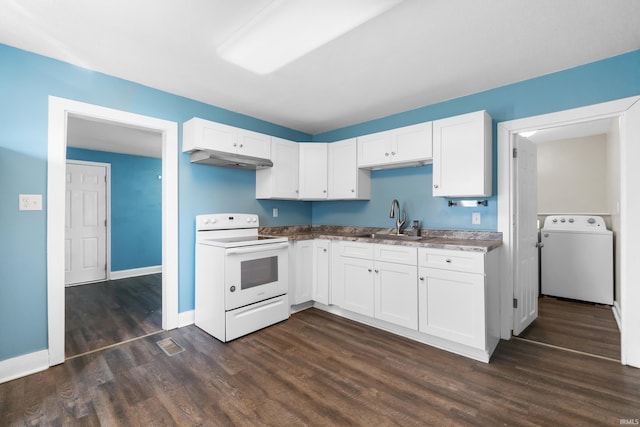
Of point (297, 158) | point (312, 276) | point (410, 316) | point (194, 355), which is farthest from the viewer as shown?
point (297, 158)

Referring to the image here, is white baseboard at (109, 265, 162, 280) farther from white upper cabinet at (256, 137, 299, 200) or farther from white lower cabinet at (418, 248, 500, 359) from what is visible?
white lower cabinet at (418, 248, 500, 359)

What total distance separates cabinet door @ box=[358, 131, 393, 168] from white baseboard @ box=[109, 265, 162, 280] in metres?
4.40

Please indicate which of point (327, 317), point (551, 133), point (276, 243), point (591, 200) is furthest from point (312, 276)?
point (591, 200)

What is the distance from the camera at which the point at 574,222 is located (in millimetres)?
4031

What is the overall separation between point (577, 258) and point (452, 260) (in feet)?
8.66

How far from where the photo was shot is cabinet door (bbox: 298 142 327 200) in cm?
381

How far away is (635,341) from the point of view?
2150mm

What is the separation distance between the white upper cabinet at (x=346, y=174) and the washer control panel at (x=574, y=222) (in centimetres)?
271

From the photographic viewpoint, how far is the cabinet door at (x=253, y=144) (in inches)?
126


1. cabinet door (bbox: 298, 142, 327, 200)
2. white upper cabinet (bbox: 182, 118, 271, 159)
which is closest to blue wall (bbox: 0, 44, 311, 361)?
white upper cabinet (bbox: 182, 118, 271, 159)

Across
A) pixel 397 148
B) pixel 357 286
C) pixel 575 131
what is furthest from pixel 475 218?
pixel 575 131

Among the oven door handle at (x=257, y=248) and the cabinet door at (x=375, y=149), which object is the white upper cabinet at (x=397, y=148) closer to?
the cabinet door at (x=375, y=149)

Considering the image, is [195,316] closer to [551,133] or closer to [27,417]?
[27,417]

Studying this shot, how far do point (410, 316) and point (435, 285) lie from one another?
393 mm
